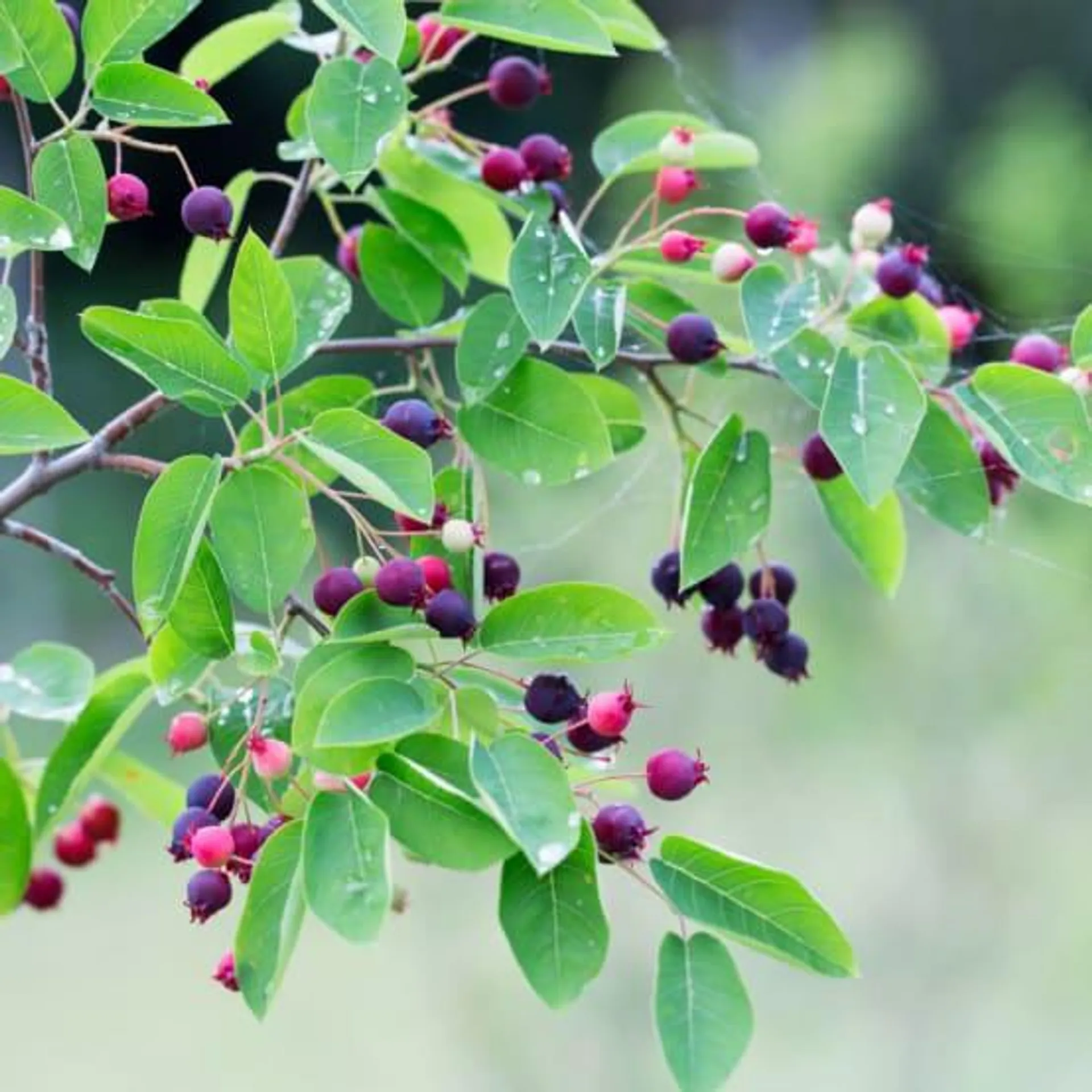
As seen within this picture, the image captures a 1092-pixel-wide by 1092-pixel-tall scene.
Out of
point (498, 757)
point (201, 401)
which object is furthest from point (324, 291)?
point (498, 757)

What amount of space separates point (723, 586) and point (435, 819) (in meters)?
0.23

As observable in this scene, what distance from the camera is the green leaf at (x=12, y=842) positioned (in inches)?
28.8

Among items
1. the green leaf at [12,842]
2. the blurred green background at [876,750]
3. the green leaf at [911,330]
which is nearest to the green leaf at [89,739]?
the green leaf at [12,842]

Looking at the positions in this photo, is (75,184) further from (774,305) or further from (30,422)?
(774,305)

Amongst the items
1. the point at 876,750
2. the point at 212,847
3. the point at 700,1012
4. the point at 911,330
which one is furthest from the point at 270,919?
the point at 876,750

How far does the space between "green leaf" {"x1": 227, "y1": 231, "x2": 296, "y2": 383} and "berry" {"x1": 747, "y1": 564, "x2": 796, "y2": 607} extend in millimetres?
237

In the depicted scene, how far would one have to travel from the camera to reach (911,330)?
73 centimetres

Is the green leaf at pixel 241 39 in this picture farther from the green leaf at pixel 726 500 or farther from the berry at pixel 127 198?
the green leaf at pixel 726 500

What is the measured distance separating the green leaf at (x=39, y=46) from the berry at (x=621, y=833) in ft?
1.03

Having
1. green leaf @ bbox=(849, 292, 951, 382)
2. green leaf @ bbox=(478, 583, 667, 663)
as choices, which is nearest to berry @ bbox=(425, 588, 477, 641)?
green leaf @ bbox=(478, 583, 667, 663)

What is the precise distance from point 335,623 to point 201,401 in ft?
0.33

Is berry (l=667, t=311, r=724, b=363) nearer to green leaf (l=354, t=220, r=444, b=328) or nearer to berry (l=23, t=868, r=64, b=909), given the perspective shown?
green leaf (l=354, t=220, r=444, b=328)

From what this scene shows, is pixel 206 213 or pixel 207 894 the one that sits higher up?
pixel 206 213

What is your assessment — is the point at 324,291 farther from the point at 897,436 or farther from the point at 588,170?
the point at 588,170
